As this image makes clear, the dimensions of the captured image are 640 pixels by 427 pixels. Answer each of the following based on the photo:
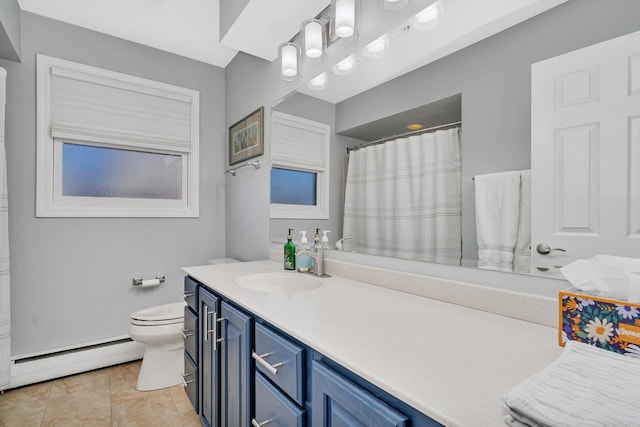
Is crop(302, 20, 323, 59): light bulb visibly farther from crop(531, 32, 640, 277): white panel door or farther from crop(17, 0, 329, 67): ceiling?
crop(531, 32, 640, 277): white panel door

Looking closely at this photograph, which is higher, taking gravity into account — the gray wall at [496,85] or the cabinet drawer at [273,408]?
the gray wall at [496,85]

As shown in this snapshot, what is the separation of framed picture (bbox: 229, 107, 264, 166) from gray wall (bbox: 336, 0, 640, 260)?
1304mm

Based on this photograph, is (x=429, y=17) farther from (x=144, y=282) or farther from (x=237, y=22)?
(x=144, y=282)

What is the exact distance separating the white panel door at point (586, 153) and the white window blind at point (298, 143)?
99 centimetres

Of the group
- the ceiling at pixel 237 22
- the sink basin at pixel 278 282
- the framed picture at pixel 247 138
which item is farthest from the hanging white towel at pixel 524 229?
the framed picture at pixel 247 138

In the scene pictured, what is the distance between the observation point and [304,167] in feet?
6.00

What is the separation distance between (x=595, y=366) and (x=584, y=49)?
0.75 metres

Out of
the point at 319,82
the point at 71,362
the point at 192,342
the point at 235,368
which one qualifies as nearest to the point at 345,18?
the point at 319,82

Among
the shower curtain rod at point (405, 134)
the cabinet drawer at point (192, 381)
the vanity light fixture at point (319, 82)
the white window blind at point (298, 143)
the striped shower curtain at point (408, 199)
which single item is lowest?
the cabinet drawer at point (192, 381)

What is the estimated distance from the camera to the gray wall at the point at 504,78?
77cm

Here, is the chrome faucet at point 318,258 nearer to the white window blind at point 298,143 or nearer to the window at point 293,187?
the window at point 293,187

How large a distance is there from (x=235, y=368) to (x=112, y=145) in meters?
2.10

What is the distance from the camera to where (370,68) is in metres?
1.40

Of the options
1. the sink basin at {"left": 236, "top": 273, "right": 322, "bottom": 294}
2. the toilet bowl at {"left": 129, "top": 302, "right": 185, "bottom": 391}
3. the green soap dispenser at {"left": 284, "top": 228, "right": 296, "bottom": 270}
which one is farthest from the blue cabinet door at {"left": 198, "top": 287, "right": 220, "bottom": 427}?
the toilet bowl at {"left": 129, "top": 302, "right": 185, "bottom": 391}
